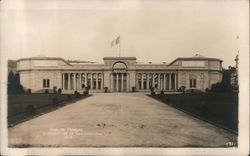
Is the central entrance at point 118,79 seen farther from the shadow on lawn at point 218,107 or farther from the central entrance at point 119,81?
the shadow on lawn at point 218,107

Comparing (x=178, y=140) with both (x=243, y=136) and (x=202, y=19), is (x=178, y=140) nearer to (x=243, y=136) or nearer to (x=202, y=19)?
(x=243, y=136)

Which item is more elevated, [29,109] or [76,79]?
[76,79]

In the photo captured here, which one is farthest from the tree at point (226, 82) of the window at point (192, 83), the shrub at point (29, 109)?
the shrub at point (29, 109)

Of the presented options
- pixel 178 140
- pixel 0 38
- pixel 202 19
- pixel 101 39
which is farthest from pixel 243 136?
pixel 0 38

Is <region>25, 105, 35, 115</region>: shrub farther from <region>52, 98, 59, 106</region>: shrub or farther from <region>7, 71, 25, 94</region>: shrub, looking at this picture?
<region>52, 98, 59, 106</region>: shrub

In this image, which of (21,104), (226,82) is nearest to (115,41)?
(226,82)

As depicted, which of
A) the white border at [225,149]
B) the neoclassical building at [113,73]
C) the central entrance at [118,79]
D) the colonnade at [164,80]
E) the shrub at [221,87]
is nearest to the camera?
the white border at [225,149]

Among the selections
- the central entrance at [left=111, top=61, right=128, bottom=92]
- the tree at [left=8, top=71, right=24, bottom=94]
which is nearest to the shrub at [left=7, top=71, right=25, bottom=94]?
the tree at [left=8, top=71, right=24, bottom=94]

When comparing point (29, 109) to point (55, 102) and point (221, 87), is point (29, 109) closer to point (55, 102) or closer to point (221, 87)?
point (55, 102)
